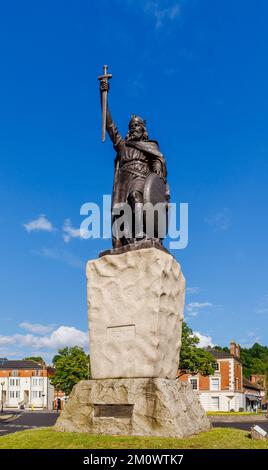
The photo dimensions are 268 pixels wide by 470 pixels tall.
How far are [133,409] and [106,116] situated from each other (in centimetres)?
692

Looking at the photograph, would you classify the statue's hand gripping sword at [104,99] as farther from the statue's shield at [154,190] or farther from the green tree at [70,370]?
the green tree at [70,370]

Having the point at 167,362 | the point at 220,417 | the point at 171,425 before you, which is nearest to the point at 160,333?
the point at 167,362

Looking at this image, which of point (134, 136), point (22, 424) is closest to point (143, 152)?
point (134, 136)

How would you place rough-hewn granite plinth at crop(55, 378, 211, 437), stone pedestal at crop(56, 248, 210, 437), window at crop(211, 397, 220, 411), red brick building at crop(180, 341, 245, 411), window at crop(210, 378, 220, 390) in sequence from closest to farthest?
1. rough-hewn granite plinth at crop(55, 378, 211, 437)
2. stone pedestal at crop(56, 248, 210, 437)
3. red brick building at crop(180, 341, 245, 411)
4. window at crop(211, 397, 220, 411)
5. window at crop(210, 378, 220, 390)

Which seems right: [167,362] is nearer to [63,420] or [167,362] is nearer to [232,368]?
[63,420]

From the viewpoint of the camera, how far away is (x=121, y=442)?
29.9 ft

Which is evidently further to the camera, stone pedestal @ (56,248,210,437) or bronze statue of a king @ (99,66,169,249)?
bronze statue of a king @ (99,66,169,249)

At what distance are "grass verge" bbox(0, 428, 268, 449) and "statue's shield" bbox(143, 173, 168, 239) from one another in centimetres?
442

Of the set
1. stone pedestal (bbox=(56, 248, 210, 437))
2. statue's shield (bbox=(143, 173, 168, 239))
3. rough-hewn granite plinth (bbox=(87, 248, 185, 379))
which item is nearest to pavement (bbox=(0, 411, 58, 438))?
stone pedestal (bbox=(56, 248, 210, 437))

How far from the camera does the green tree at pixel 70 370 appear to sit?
Answer: 53.0m

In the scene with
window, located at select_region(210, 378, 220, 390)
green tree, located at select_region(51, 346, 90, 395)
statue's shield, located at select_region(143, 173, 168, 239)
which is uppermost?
statue's shield, located at select_region(143, 173, 168, 239)

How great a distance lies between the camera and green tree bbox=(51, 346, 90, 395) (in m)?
53.0

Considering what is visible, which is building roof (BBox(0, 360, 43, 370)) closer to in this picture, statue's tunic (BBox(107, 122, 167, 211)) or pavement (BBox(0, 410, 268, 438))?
pavement (BBox(0, 410, 268, 438))
